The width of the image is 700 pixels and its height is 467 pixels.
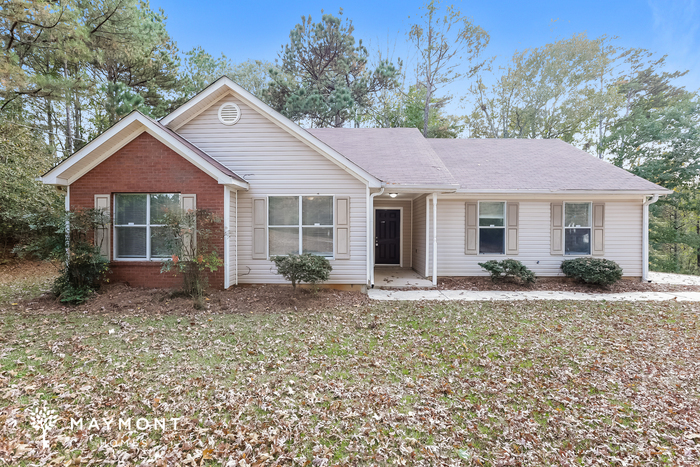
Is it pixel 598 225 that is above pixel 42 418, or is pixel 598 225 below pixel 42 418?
above

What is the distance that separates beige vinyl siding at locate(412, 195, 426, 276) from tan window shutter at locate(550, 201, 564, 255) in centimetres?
384

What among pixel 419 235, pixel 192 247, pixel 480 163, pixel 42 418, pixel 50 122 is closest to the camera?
pixel 42 418

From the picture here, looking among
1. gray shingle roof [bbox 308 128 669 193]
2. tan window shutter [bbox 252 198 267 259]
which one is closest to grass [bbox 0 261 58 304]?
tan window shutter [bbox 252 198 267 259]

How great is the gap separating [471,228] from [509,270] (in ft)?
5.31

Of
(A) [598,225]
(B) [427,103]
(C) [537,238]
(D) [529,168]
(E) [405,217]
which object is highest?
(B) [427,103]

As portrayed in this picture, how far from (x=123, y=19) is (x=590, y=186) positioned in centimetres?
1775

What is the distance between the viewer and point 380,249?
11805 millimetres

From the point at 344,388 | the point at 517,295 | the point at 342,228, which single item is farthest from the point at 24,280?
the point at 517,295

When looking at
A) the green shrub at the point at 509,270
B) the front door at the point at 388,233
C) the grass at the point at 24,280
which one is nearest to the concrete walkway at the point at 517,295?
the green shrub at the point at 509,270

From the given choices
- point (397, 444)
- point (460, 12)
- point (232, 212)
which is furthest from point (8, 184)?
point (460, 12)

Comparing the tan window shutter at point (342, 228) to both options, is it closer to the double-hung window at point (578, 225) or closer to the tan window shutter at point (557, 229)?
the tan window shutter at point (557, 229)

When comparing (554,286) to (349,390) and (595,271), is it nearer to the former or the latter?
(595,271)

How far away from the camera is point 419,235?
1049cm

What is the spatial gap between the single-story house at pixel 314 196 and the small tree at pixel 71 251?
21.1 inches
